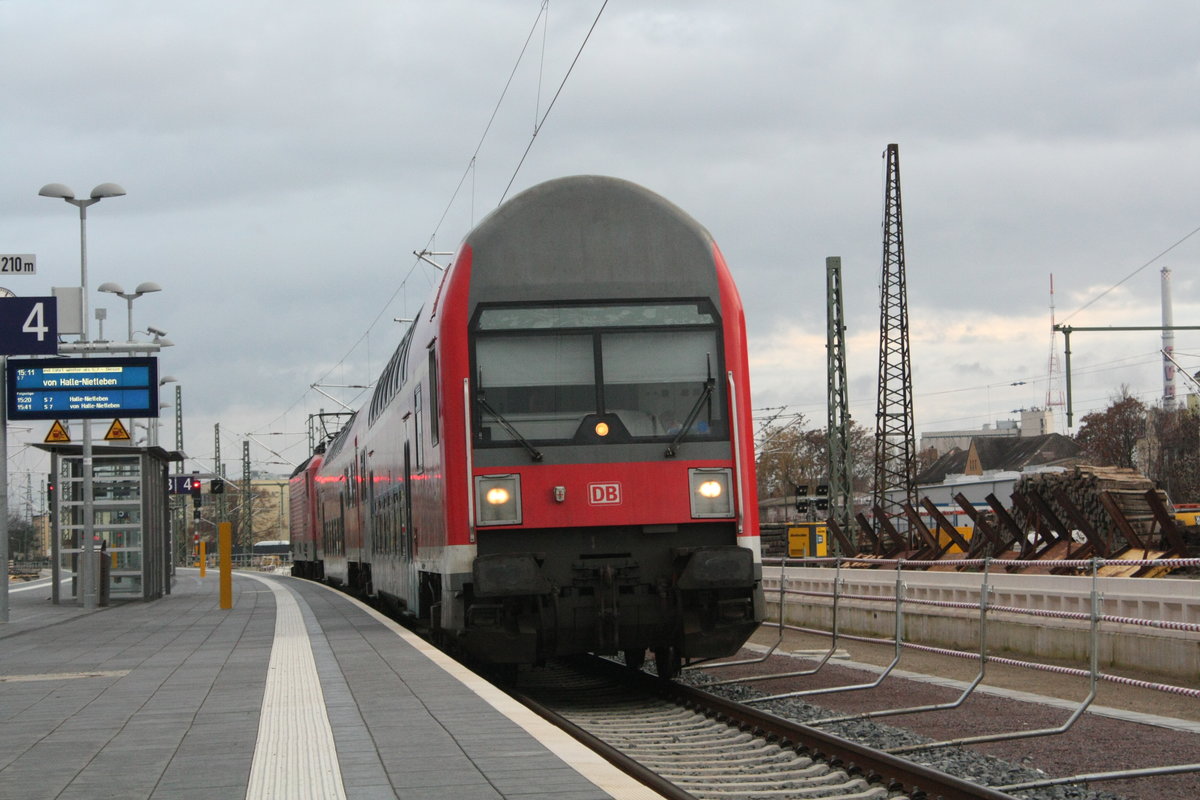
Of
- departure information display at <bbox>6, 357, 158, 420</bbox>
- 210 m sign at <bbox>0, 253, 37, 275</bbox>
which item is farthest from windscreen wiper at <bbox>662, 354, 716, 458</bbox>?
departure information display at <bbox>6, 357, 158, 420</bbox>

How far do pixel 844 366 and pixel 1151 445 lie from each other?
40.2 m

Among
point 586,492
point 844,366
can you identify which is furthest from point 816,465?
point 586,492

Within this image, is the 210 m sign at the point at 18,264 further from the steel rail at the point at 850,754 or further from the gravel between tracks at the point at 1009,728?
the steel rail at the point at 850,754

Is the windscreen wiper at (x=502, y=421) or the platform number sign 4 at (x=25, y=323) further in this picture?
the platform number sign 4 at (x=25, y=323)

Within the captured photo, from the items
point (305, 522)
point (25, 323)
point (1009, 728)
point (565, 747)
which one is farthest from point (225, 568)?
point (305, 522)

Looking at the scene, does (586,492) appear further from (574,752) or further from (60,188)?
(60,188)

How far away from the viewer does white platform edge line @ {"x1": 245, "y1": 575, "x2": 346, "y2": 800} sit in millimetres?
6219

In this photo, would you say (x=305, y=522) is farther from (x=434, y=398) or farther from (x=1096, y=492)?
(x=434, y=398)

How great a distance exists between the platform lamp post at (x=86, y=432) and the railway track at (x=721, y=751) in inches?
641

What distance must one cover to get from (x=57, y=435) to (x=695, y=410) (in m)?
19.3

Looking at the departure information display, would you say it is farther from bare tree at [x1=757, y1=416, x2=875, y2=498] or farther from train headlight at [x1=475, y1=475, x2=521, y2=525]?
bare tree at [x1=757, y1=416, x2=875, y2=498]

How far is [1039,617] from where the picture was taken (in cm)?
1526

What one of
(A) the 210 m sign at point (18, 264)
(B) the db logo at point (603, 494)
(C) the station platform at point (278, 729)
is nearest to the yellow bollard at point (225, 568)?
(A) the 210 m sign at point (18, 264)

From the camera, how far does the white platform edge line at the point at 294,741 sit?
6.22 m
